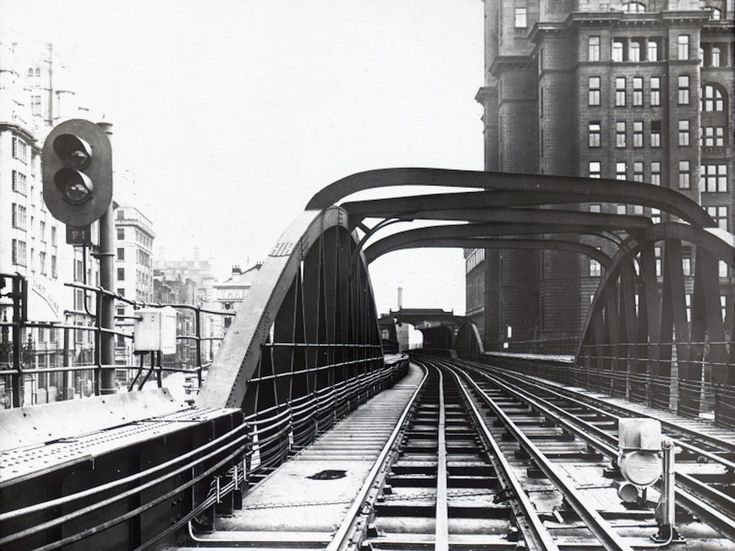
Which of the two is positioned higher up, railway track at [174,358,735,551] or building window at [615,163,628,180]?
building window at [615,163,628,180]

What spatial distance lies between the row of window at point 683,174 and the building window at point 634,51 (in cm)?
632

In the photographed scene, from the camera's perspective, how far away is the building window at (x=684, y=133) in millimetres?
52062

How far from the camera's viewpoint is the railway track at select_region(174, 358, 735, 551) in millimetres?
7051

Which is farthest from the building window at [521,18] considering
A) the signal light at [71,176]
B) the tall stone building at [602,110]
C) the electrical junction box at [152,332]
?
the signal light at [71,176]

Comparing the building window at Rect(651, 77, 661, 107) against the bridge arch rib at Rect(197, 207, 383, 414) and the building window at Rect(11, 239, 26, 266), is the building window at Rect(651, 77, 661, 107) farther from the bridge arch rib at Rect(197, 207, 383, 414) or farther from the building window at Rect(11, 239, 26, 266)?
the building window at Rect(11, 239, 26, 266)

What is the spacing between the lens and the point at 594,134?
56.5 meters

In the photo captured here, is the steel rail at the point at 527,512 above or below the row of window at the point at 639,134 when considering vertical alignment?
below

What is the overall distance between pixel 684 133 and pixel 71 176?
165 feet

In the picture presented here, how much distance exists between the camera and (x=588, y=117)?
56.2 meters

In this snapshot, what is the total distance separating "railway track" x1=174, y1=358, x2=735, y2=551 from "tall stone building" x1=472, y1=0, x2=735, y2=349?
30.6m

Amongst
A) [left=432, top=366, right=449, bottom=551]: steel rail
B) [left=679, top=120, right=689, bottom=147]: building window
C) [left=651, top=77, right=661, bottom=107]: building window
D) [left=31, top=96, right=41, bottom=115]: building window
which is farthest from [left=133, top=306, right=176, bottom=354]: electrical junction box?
[left=679, top=120, right=689, bottom=147]: building window

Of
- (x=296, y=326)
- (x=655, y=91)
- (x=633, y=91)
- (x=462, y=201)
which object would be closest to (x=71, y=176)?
(x=296, y=326)

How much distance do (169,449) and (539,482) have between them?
540 centimetres

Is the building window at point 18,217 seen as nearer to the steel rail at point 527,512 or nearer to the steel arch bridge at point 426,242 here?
the steel arch bridge at point 426,242
